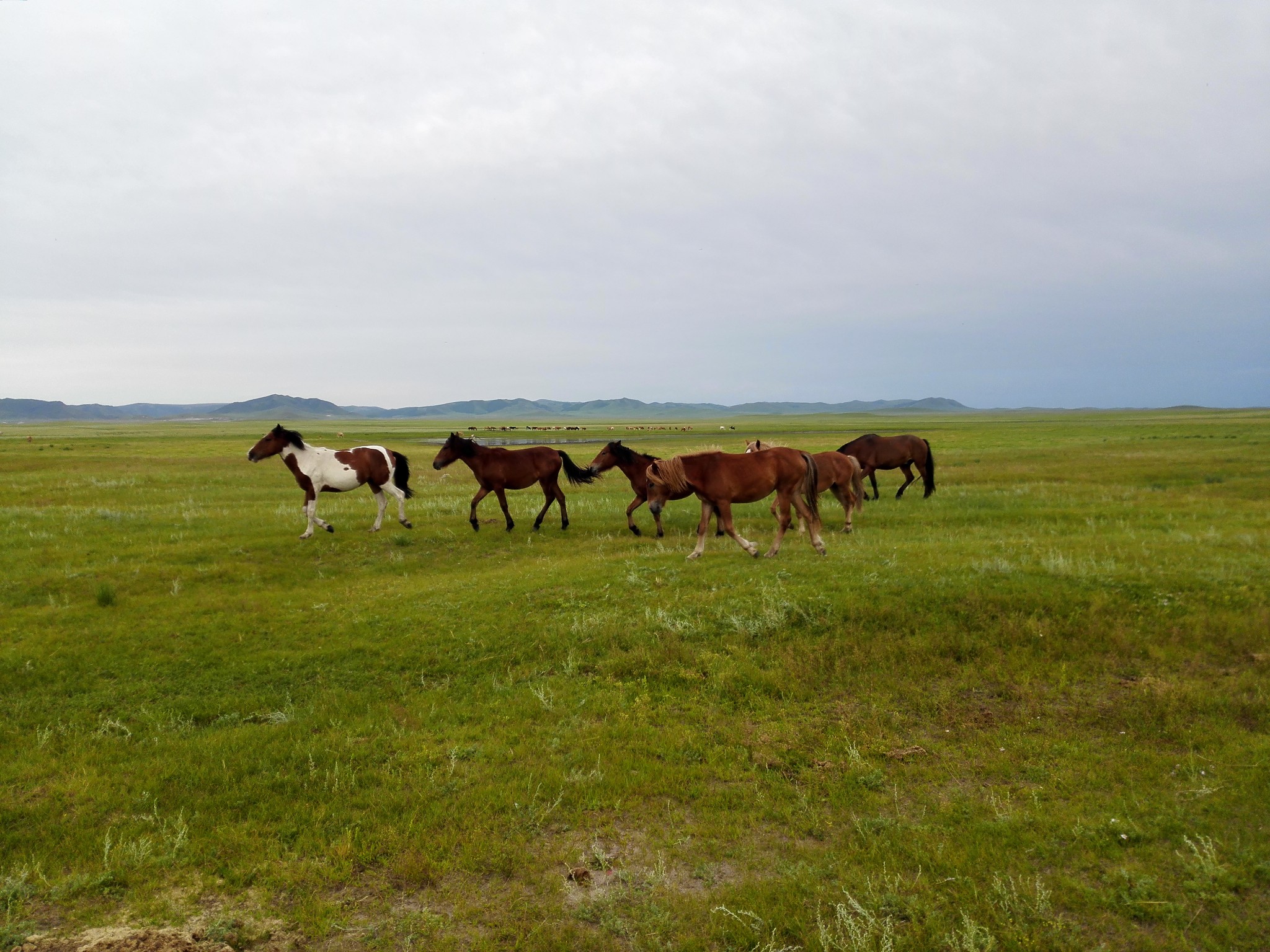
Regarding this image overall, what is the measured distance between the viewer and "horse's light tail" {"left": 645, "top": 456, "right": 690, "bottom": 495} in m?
12.4

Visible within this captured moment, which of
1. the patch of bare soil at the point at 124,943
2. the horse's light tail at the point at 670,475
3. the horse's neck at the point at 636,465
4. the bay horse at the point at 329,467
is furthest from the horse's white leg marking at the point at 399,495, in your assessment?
the patch of bare soil at the point at 124,943

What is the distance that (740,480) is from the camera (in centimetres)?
1216

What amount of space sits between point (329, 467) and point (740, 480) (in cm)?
1017

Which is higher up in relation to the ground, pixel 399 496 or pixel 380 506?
A: pixel 399 496

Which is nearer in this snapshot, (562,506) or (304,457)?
(304,457)

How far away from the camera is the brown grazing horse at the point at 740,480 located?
12.2 m

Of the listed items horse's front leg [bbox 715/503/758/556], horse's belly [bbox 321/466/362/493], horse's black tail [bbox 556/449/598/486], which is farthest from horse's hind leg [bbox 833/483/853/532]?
horse's belly [bbox 321/466/362/493]

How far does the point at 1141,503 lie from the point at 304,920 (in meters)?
21.1

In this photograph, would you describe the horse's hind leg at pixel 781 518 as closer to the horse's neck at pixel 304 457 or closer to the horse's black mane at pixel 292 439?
the horse's neck at pixel 304 457

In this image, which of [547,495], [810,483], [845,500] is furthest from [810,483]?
[547,495]

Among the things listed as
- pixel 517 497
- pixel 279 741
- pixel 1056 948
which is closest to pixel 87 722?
pixel 279 741

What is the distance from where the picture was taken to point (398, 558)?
13930mm

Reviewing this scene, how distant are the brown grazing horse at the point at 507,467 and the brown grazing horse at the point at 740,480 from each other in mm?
4207

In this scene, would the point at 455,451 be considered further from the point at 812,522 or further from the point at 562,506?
the point at 812,522
